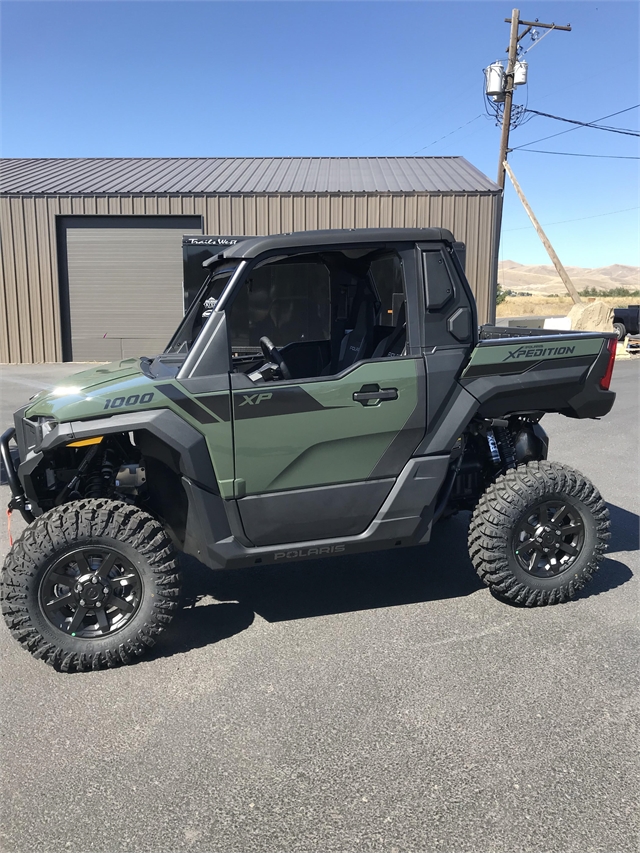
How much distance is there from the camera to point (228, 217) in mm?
18766

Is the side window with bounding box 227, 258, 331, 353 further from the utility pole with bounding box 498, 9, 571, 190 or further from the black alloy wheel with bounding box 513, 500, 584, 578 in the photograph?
the utility pole with bounding box 498, 9, 571, 190

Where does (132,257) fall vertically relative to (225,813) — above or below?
above

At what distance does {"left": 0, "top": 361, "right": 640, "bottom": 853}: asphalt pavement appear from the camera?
234 centimetres

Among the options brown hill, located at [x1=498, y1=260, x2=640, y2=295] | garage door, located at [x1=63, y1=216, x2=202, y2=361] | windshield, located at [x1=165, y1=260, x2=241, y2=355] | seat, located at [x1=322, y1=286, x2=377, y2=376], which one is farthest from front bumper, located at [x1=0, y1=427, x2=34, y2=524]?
brown hill, located at [x1=498, y1=260, x2=640, y2=295]

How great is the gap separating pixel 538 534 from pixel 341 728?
1.78 metres

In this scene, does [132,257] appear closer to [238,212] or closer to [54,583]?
[238,212]

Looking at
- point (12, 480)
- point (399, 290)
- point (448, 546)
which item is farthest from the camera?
point (448, 546)

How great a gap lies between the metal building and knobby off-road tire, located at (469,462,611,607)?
15.5m

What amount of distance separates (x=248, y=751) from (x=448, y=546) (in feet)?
8.70

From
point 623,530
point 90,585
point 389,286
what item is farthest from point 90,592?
point 623,530

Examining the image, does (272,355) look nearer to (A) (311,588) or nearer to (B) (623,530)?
(A) (311,588)

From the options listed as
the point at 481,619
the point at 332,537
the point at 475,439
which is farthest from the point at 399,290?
the point at 481,619

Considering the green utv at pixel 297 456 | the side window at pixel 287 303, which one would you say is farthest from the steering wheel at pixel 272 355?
the side window at pixel 287 303

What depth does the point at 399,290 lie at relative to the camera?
3865mm
